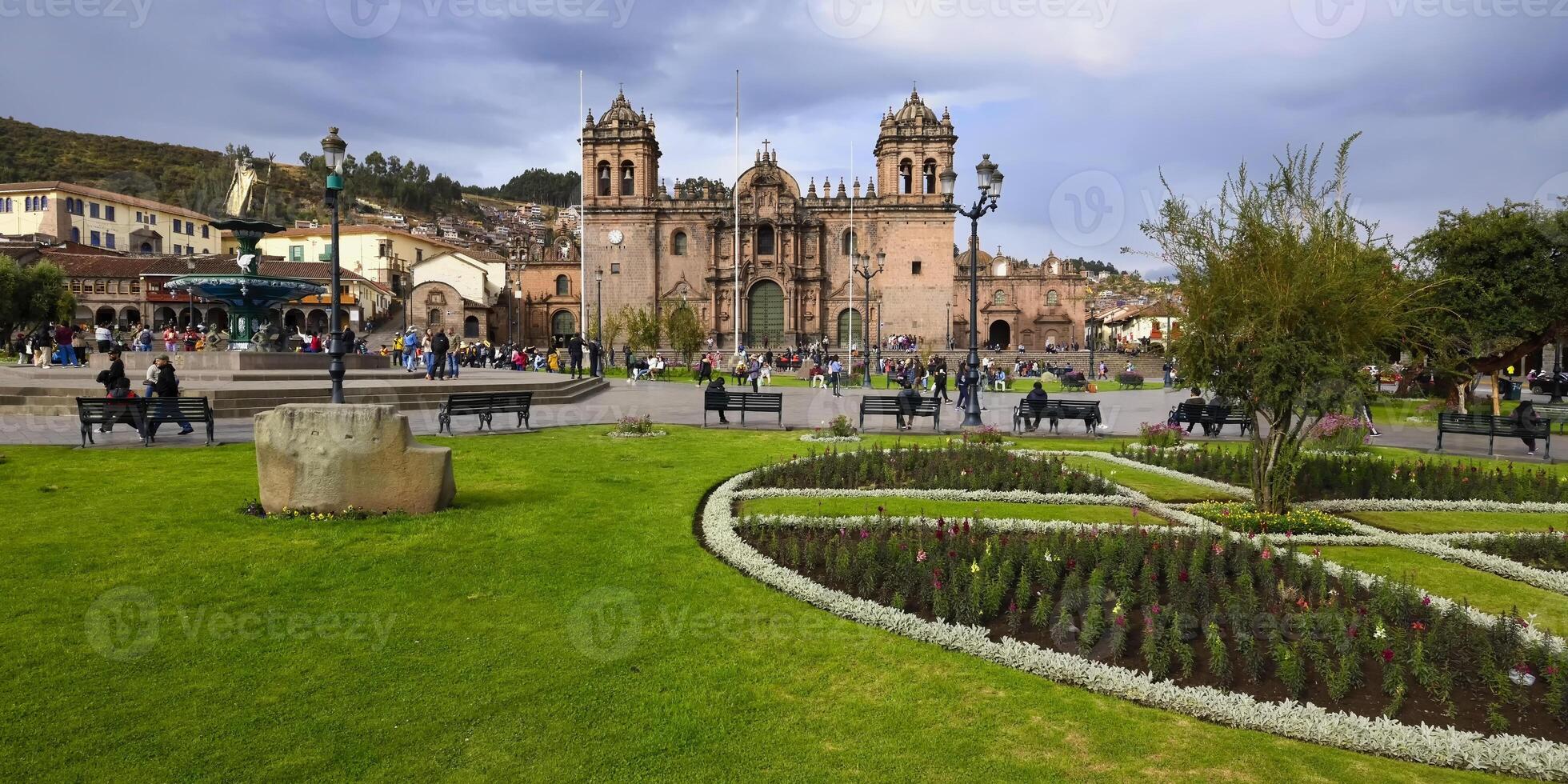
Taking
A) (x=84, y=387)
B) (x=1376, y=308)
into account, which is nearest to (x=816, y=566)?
Result: (x=1376, y=308)

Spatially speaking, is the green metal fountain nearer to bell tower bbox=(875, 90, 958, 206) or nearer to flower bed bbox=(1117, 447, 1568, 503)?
flower bed bbox=(1117, 447, 1568, 503)

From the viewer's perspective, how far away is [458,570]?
6.92m

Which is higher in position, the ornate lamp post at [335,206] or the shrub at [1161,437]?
the ornate lamp post at [335,206]

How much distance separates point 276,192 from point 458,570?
433ft

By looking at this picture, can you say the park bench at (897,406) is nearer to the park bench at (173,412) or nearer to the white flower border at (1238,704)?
the white flower border at (1238,704)

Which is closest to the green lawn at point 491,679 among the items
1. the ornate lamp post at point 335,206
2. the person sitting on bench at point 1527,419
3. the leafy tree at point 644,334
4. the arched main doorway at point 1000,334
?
the ornate lamp post at point 335,206

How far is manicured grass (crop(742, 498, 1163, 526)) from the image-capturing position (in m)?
9.59

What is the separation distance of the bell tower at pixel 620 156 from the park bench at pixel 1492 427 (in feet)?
174

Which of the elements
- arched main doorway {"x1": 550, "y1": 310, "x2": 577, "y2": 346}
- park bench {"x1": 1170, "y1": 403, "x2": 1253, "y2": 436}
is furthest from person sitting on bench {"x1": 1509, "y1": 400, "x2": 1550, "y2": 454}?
arched main doorway {"x1": 550, "y1": 310, "x2": 577, "y2": 346}

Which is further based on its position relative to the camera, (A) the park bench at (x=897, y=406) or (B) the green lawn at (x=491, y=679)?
(A) the park bench at (x=897, y=406)

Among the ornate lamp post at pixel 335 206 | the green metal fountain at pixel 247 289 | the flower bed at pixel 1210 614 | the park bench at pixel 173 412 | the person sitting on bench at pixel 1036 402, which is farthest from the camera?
the green metal fountain at pixel 247 289

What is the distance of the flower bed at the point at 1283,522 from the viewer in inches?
354

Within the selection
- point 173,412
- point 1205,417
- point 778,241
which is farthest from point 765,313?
point 173,412

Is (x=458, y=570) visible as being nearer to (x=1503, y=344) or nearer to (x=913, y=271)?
(x=1503, y=344)
